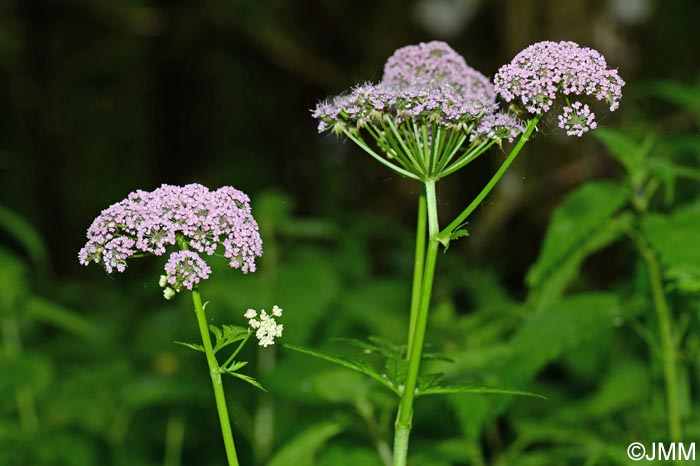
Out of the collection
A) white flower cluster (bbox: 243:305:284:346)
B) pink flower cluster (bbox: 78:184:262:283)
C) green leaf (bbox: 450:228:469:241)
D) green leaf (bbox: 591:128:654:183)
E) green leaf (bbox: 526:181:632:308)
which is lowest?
white flower cluster (bbox: 243:305:284:346)

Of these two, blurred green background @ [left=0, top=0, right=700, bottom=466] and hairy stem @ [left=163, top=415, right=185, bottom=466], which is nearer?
blurred green background @ [left=0, top=0, right=700, bottom=466]

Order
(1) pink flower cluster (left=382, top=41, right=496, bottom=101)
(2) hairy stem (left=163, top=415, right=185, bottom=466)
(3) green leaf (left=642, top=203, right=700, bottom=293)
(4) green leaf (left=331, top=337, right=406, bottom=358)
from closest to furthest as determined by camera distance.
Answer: (4) green leaf (left=331, top=337, right=406, bottom=358)
(1) pink flower cluster (left=382, top=41, right=496, bottom=101)
(3) green leaf (left=642, top=203, right=700, bottom=293)
(2) hairy stem (left=163, top=415, right=185, bottom=466)

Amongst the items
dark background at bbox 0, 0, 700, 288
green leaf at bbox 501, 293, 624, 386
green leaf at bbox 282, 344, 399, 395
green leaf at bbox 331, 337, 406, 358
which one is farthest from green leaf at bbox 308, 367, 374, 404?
dark background at bbox 0, 0, 700, 288

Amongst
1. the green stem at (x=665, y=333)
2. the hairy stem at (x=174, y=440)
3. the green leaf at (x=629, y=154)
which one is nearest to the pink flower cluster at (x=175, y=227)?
the green stem at (x=665, y=333)

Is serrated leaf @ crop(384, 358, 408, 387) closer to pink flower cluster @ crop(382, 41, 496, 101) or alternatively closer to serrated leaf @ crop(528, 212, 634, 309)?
pink flower cluster @ crop(382, 41, 496, 101)

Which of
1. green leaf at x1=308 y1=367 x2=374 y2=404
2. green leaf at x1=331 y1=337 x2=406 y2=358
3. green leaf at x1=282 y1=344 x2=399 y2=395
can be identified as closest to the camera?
green leaf at x1=282 y1=344 x2=399 y2=395

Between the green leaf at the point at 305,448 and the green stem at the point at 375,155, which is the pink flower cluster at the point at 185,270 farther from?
the green leaf at the point at 305,448

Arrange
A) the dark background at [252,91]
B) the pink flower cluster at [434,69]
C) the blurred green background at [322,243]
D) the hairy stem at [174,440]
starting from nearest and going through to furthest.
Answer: the pink flower cluster at [434,69] → the blurred green background at [322,243] → the hairy stem at [174,440] → the dark background at [252,91]
